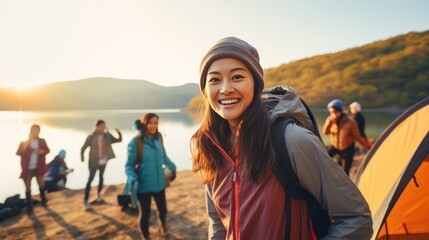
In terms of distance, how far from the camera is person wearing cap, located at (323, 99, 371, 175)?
627 cm

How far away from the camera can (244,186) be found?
53.9 inches

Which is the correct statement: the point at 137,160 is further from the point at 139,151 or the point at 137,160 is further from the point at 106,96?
the point at 106,96

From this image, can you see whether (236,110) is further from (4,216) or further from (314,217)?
(4,216)

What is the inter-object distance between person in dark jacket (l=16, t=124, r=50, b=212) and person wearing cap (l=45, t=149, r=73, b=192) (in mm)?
1882

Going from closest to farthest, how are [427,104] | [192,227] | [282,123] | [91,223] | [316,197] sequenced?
[316,197] → [282,123] → [427,104] → [192,227] → [91,223]

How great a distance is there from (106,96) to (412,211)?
152m

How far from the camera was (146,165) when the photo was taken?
4312 millimetres

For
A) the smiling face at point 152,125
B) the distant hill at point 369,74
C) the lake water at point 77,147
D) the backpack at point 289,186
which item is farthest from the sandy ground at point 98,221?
the distant hill at point 369,74

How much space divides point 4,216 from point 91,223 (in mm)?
2351

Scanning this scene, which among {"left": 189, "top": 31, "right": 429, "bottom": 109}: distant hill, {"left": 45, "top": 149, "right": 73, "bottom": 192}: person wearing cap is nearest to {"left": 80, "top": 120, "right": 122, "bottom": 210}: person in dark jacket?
{"left": 45, "top": 149, "right": 73, "bottom": 192}: person wearing cap

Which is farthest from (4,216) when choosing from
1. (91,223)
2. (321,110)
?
(321,110)

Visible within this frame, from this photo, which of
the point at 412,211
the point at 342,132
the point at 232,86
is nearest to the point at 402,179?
the point at 412,211

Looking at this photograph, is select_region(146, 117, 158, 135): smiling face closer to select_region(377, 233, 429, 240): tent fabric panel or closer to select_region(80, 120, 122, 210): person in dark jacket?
select_region(80, 120, 122, 210): person in dark jacket

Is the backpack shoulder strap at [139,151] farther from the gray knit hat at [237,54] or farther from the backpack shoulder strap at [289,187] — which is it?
the backpack shoulder strap at [289,187]
